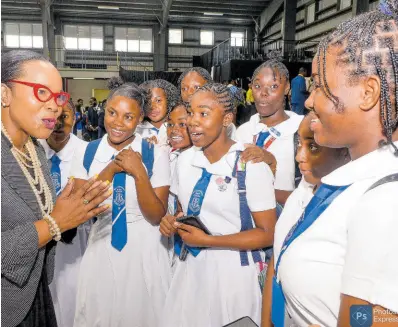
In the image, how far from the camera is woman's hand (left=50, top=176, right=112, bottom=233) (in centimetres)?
136

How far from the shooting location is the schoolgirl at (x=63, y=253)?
8.43 ft

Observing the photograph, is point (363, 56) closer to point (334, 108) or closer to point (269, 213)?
point (334, 108)

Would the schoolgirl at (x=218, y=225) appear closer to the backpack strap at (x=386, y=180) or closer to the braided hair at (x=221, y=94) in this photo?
the braided hair at (x=221, y=94)

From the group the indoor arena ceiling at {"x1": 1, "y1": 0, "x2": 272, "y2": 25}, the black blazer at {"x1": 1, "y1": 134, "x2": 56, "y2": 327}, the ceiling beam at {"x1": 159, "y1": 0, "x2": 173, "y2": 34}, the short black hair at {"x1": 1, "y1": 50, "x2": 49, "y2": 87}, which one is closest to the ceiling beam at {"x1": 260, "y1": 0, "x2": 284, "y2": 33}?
the indoor arena ceiling at {"x1": 1, "y1": 0, "x2": 272, "y2": 25}

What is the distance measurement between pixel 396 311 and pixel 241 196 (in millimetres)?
1081

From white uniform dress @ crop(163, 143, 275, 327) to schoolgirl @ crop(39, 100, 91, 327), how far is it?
95 cm

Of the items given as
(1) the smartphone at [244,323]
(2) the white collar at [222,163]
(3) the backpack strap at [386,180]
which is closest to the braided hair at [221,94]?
(2) the white collar at [222,163]

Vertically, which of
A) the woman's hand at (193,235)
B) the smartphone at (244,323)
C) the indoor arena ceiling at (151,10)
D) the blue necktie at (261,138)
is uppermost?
the indoor arena ceiling at (151,10)

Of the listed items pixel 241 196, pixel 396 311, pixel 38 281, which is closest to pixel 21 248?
pixel 38 281

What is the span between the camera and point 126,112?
219 centimetres

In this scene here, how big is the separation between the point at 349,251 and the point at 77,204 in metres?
0.95

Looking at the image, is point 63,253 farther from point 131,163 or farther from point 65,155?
point 131,163

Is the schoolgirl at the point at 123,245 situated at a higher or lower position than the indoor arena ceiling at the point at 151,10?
lower

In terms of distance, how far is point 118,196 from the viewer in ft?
6.88
